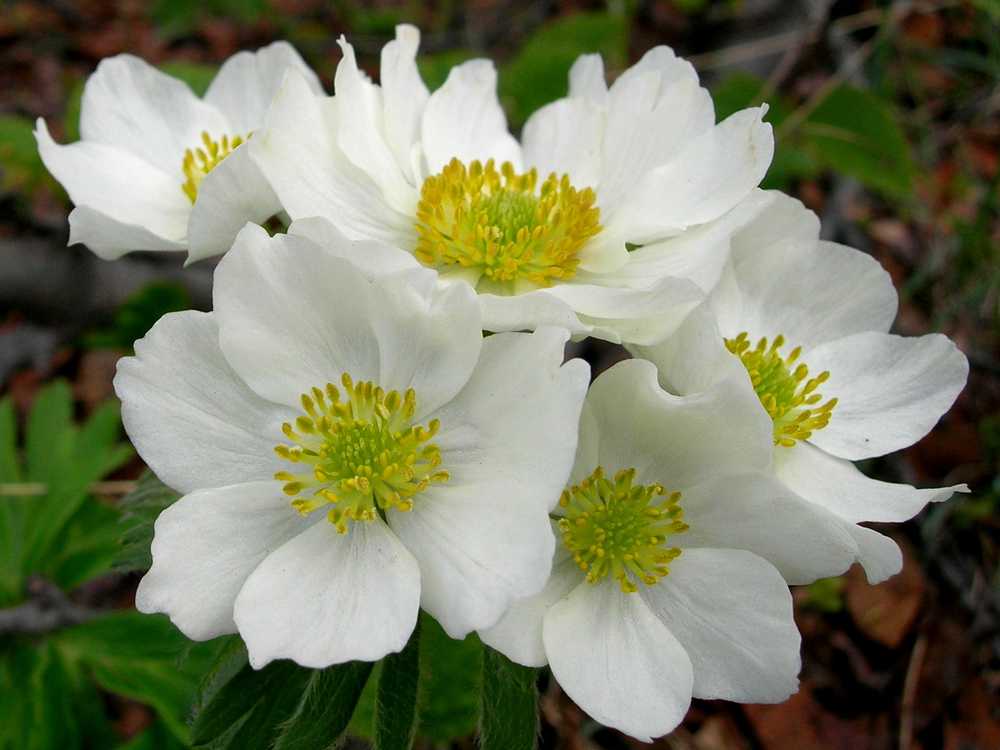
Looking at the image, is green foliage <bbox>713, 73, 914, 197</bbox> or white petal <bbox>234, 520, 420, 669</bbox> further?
green foliage <bbox>713, 73, 914, 197</bbox>

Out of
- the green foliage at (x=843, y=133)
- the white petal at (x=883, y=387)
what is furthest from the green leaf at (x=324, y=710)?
the green foliage at (x=843, y=133)

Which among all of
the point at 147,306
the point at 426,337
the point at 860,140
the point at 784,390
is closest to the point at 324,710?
the point at 426,337

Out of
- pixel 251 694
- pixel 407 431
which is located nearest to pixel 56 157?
pixel 407 431

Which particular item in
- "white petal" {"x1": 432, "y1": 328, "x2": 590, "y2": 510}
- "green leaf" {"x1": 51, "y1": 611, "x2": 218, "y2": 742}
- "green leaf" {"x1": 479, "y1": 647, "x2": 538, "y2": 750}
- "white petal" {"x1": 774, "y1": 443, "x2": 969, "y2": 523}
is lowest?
"green leaf" {"x1": 51, "y1": 611, "x2": 218, "y2": 742}

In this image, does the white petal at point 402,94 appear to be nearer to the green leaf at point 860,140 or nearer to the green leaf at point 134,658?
the green leaf at point 134,658

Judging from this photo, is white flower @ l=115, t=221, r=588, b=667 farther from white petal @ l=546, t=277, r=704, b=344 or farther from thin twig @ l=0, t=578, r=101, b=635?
thin twig @ l=0, t=578, r=101, b=635

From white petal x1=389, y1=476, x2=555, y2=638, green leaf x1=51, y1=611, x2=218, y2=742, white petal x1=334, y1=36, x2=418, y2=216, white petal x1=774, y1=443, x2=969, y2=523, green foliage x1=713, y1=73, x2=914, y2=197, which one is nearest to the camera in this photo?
white petal x1=389, y1=476, x2=555, y2=638

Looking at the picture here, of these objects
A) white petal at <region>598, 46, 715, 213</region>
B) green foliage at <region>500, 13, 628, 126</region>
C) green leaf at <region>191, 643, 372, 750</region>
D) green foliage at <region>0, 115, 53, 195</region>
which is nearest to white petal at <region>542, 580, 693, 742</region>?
green leaf at <region>191, 643, 372, 750</region>
